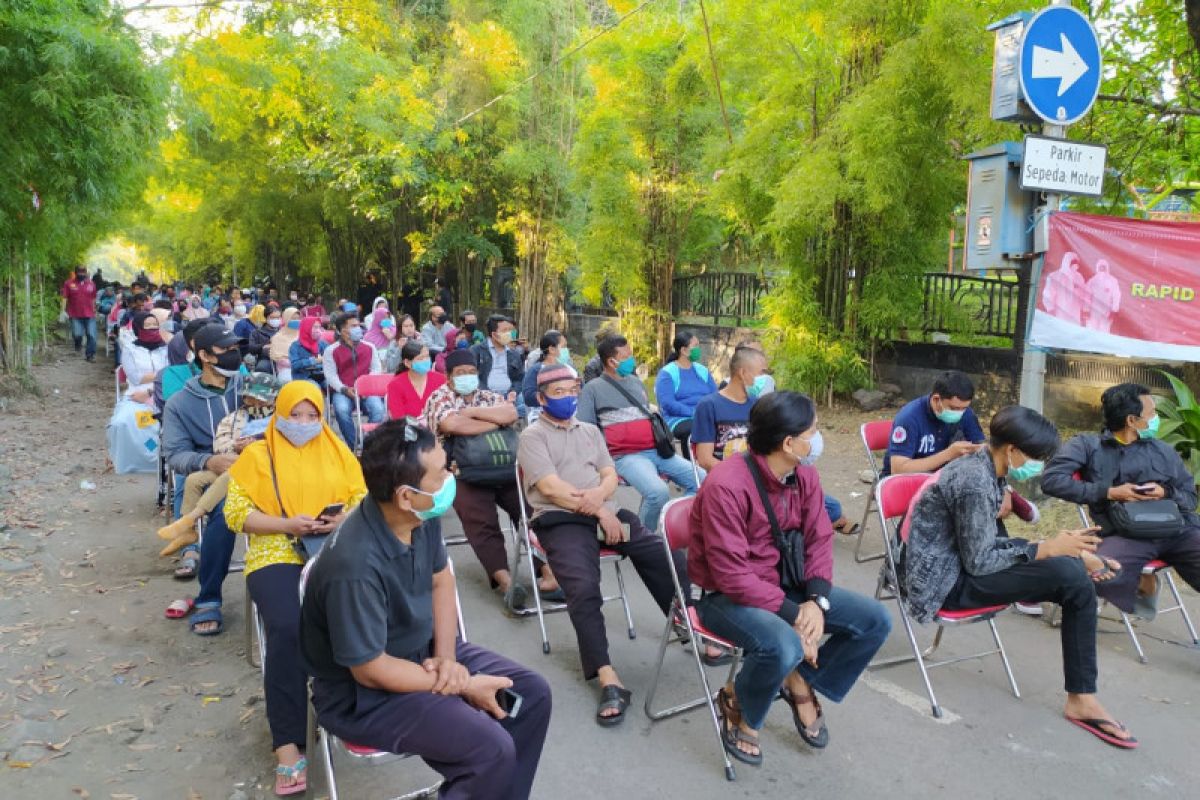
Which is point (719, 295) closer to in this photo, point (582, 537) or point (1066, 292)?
point (1066, 292)

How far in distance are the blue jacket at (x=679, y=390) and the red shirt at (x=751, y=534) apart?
3.37 m

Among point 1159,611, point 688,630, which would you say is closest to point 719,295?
point 1159,611

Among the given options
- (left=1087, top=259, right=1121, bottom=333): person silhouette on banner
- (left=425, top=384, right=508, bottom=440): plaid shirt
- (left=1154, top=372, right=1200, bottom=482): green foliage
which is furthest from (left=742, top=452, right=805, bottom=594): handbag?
(left=1154, top=372, right=1200, bottom=482): green foliage

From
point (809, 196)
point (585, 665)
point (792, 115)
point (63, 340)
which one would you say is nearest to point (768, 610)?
point (585, 665)

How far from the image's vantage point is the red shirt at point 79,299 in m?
17.1

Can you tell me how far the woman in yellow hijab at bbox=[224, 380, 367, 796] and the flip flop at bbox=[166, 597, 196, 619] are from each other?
1396 millimetres

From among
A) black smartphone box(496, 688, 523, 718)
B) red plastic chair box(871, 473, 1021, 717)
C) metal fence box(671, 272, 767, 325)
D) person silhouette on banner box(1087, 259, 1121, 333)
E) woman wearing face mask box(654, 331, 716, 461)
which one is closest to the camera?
black smartphone box(496, 688, 523, 718)

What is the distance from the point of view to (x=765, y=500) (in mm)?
3404

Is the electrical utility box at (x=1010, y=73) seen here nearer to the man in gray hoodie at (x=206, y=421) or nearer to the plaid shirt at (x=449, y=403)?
the plaid shirt at (x=449, y=403)

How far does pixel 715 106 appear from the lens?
13984mm

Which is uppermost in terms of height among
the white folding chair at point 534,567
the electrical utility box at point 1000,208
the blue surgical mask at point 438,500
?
the electrical utility box at point 1000,208

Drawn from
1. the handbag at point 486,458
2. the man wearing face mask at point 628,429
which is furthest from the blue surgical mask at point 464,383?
the man wearing face mask at point 628,429

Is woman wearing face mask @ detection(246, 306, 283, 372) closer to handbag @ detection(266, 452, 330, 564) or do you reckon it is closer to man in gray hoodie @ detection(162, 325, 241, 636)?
man in gray hoodie @ detection(162, 325, 241, 636)

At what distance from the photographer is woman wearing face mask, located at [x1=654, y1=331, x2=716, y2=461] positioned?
6949 mm
